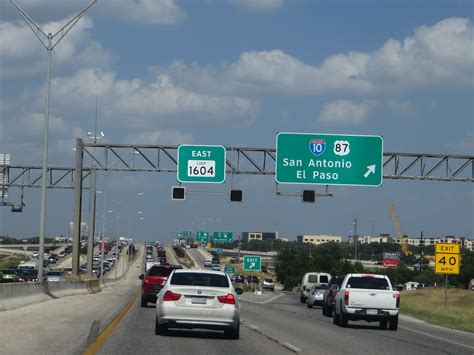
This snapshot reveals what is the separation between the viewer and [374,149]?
1914 inches

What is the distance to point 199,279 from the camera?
22.6 m

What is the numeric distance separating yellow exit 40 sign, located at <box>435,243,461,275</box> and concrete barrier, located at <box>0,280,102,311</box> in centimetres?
1814

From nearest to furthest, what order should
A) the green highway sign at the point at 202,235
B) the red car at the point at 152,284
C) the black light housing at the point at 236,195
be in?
the red car at the point at 152,284
the black light housing at the point at 236,195
the green highway sign at the point at 202,235

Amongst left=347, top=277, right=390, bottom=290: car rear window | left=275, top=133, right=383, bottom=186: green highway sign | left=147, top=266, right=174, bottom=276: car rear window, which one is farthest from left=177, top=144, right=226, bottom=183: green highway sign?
left=347, top=277, right=390, bottom=290: car rear window

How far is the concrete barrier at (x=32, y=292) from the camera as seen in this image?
30.5 m

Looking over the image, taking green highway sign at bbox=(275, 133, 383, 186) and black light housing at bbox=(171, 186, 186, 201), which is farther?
black light housing at bbox=(171, 186, 186, 201)

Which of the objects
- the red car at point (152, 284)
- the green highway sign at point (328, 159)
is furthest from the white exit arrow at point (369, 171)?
the red car at point (152, 284)

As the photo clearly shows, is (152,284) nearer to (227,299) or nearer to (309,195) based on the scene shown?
(309,195)

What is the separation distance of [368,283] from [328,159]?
1597 centimetres

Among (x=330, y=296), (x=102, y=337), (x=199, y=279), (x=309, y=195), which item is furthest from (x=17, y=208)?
(x=102, y=337)

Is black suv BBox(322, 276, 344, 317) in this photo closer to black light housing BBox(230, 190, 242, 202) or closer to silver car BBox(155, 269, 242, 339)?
black light housing BBox(230, 190, 242, 202)

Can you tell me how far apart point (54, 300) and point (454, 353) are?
2340cm

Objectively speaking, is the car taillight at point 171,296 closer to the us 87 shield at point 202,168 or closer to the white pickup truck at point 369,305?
the white pickup truck at point 369,305

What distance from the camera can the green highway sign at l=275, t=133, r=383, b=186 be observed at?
48219 millimetres
